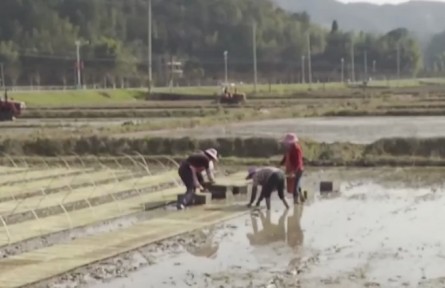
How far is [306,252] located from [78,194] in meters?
6.08

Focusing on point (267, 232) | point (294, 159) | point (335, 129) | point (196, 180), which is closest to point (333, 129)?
point (335, 129)

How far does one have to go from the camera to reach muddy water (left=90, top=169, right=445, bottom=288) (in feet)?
28.6

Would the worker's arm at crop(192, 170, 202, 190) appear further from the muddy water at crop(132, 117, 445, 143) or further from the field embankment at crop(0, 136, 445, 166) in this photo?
the muddy water at crop(132, 117, 445, 143)

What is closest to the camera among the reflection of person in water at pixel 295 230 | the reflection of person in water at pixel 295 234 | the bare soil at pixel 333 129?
the reflection of person in water at pixel 295 234

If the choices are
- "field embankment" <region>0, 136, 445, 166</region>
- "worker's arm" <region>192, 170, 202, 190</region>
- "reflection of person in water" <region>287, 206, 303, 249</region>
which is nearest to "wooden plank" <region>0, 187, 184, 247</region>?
"worker's arm" <region>192, 170, 202, 190</region>

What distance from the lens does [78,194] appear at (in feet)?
50.1

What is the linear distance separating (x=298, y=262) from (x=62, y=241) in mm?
3045

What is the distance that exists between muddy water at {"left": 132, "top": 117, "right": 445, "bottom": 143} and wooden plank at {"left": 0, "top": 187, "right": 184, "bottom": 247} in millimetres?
9980

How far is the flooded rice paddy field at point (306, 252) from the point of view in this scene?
872 cm

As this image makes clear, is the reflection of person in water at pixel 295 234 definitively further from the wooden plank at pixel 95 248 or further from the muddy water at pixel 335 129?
the muddy water at pixel 335 129

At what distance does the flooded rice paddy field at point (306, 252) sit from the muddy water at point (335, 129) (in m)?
10.6

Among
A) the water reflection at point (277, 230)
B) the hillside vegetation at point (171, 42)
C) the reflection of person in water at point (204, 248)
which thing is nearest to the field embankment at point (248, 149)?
the water reflection at point (277, 230)

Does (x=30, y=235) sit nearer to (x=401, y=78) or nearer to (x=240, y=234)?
(x=240, y=234)

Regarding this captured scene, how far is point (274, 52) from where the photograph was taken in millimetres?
113750
